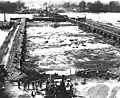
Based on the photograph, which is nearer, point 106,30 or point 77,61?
point 77,61

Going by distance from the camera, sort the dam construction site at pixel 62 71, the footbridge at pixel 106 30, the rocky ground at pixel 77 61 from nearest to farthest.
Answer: the dam construction site at pixel 62 71
the rocky ground at pixel 77 61
the footbridge at pixel 106 30

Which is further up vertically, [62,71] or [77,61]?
[77,61]

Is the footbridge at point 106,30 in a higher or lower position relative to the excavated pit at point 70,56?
higher

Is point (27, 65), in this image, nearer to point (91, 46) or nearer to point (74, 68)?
point (74, 68)

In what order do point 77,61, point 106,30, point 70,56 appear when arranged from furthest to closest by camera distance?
point 106,30 < point 70,56 < point 77,61

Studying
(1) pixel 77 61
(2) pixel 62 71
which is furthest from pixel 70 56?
(2) pixel 62 71

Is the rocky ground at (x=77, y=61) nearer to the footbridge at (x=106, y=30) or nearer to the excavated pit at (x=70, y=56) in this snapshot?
the excavated pit at (x=70, y=56)

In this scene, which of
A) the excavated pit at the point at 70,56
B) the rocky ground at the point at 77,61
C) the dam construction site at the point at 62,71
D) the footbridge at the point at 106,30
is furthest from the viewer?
the footbridge at the point at 106,30

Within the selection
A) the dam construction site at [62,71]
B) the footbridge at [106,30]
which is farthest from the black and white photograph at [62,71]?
the footbridge at [106,30]

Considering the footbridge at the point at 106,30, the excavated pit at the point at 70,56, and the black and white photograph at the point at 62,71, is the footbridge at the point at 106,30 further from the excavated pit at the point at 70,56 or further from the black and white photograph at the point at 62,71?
the excavated pit at the point at 70,56

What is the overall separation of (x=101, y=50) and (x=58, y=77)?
12324 millimetres

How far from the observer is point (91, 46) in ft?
101

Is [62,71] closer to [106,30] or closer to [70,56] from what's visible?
[70,56]

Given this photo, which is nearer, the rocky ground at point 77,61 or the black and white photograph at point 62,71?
the black and white photograph at point 62,71
